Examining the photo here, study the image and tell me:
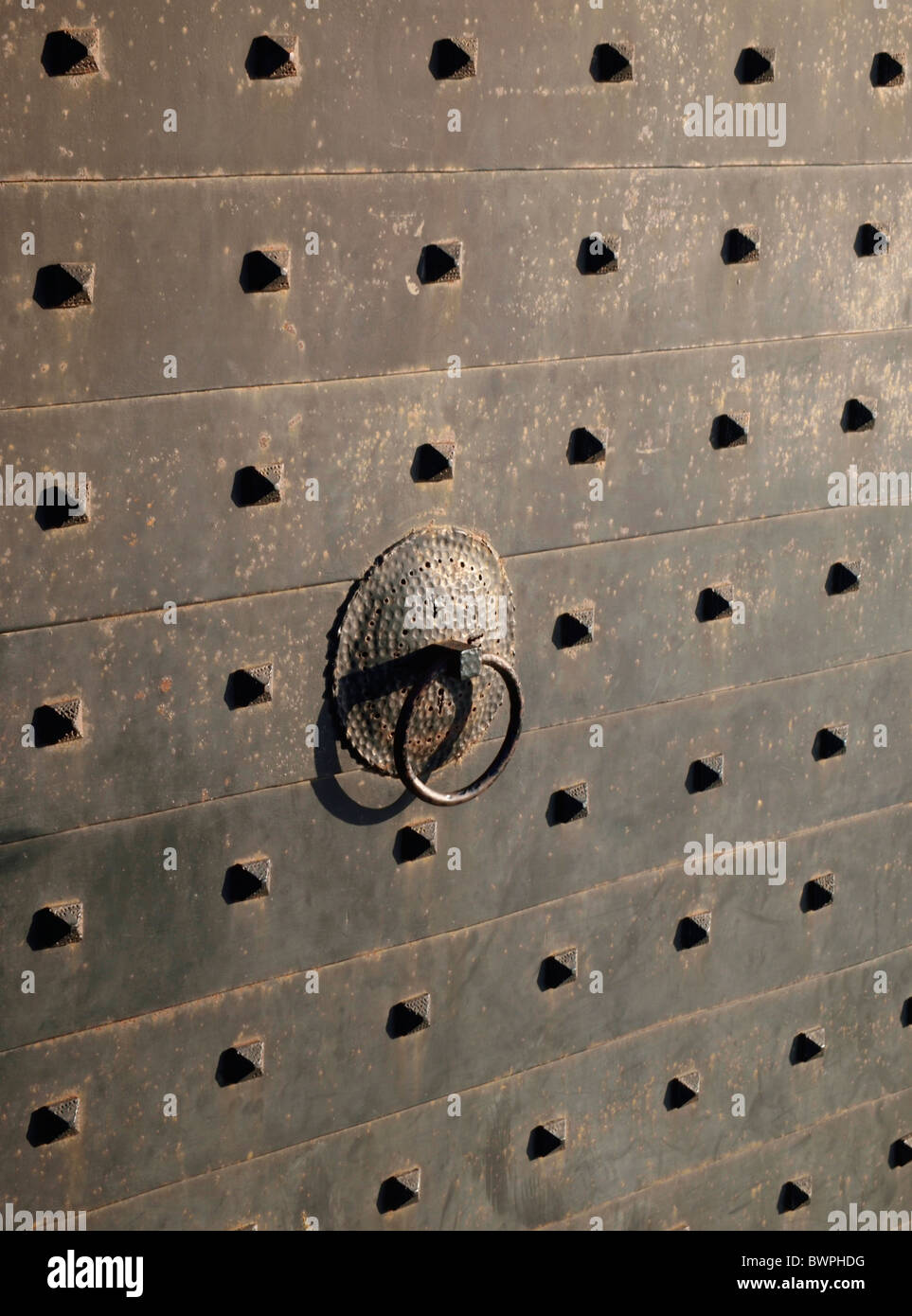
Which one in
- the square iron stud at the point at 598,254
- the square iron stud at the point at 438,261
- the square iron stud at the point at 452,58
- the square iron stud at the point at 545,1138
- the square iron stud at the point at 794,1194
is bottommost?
the square iron stud at the point at 794,1194

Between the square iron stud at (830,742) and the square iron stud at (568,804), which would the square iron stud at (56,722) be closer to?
the square iron stud at (568,804)

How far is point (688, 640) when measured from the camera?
384cm

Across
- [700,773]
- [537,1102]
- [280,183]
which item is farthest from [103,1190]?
[280,183]

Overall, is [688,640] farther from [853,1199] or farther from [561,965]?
[853,1199]

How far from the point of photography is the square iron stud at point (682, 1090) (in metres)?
4.07

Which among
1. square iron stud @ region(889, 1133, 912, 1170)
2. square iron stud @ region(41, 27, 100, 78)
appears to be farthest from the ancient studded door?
square iron stud @ region(889, 1133, 912, 1170)

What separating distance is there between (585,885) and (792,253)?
5.35 ft

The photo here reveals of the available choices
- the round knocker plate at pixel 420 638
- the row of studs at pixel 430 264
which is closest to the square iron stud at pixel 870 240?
the row of studs at pixel 430 264

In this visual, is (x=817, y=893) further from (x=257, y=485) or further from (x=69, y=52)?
(x=69, y=52)

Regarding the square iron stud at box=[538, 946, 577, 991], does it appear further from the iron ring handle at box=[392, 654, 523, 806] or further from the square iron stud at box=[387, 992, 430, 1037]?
the iron ring handle at box=[392, 654, 523, 806]

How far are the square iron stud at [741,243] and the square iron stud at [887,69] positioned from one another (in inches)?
20.2

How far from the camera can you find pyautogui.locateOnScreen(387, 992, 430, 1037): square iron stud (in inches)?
142

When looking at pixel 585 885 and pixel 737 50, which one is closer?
pixel 737 50

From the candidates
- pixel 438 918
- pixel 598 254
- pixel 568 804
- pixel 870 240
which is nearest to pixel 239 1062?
pixel 438 918
